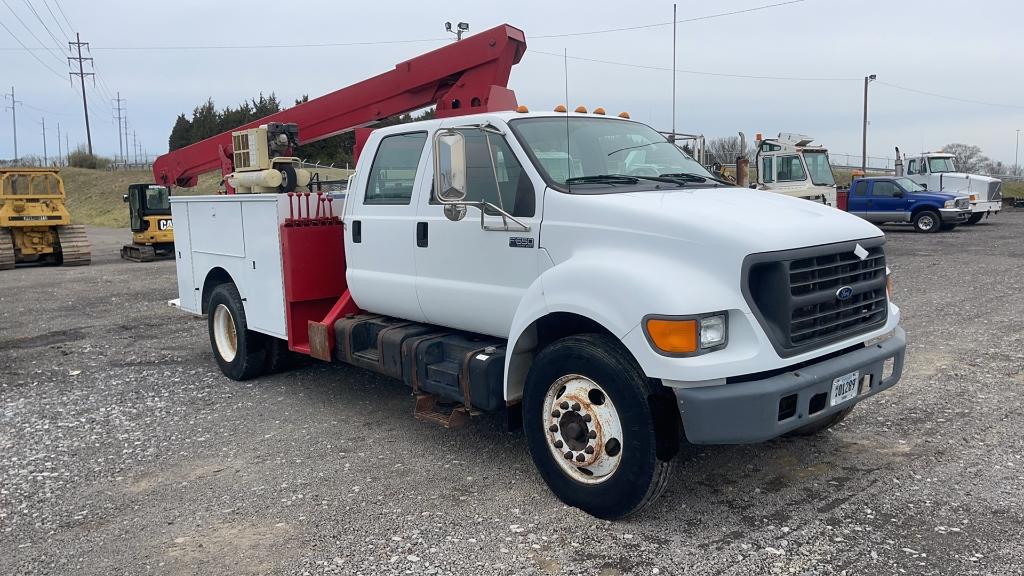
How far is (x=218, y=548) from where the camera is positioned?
164 inches

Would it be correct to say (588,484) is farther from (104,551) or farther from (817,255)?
(104,551)

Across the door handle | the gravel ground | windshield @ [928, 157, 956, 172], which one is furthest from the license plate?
windshield @ [928, 157, 956, 172]

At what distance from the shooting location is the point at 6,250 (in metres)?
19.4

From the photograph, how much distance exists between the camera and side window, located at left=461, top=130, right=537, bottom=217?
4816mm

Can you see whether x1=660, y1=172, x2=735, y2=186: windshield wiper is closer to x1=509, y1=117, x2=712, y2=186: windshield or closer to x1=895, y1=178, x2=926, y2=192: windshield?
x1=509, y1=117, x2=712, y2=186: windshield

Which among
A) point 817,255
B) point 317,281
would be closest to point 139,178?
point 317,281

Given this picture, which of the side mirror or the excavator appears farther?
the excavator

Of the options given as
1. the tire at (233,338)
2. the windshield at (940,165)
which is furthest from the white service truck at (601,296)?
the windshield at (940,165)

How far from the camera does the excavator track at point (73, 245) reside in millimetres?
20250

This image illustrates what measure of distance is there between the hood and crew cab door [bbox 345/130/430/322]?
1380mm

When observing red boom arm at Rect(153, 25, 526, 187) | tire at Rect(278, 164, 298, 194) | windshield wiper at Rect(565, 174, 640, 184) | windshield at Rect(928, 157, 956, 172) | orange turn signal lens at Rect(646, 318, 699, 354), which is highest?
red boom arm at Rect(153, 25, 526, 187)

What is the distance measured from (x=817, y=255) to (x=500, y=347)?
6.54 feet

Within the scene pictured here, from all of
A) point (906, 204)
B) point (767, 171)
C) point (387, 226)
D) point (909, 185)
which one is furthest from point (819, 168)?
point (387, 226)

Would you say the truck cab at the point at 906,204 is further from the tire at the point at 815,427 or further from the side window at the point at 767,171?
the tire at the point at 815,427
